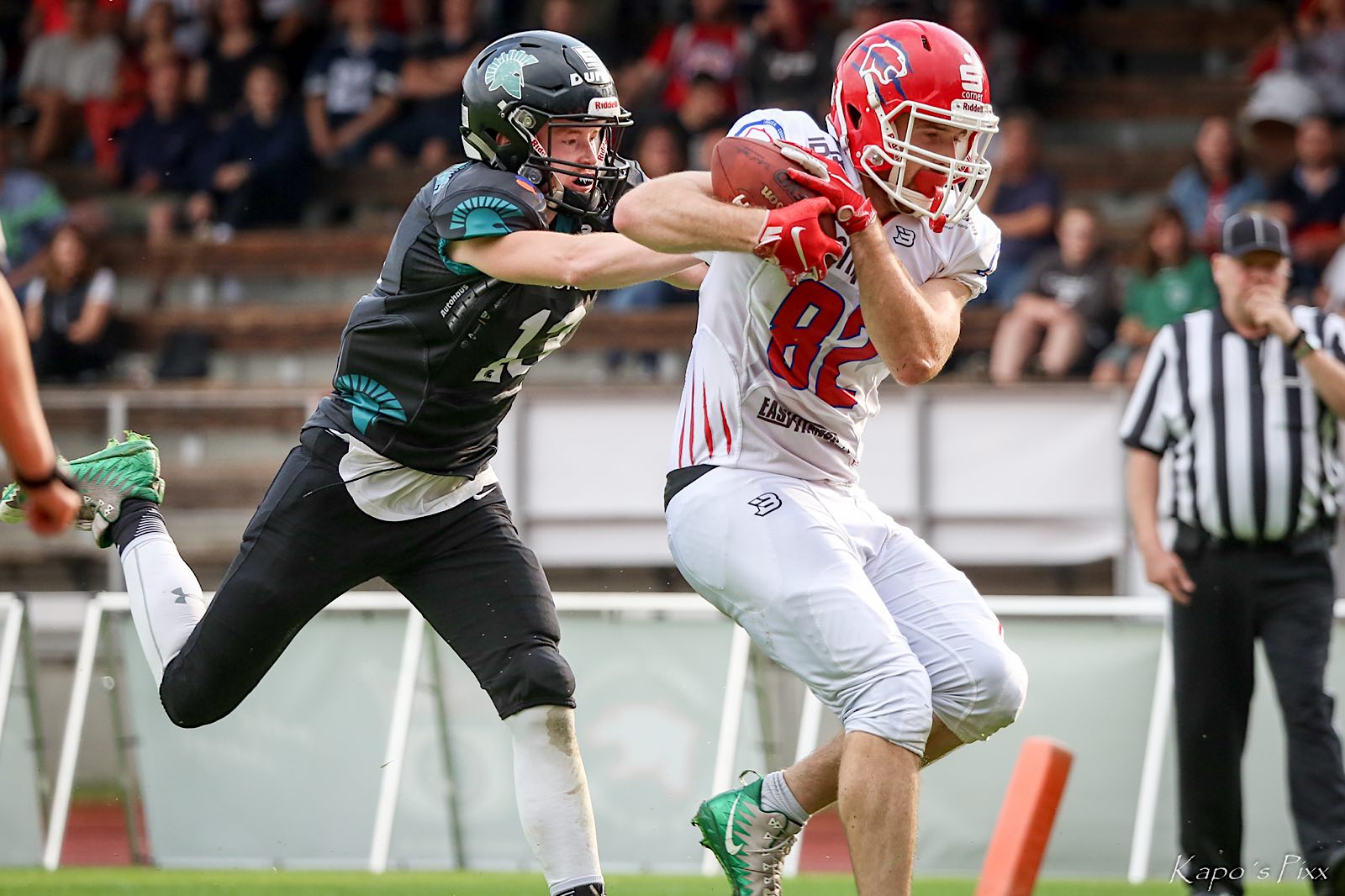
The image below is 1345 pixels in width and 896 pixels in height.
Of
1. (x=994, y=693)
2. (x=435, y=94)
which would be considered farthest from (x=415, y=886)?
(x=435, y=94)

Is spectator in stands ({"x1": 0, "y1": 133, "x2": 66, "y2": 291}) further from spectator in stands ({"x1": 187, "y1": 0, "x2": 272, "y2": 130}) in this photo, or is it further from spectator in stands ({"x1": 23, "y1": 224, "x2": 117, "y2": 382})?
spectator in stands ({"x1": 187, "y1": 0, "x2": 272, "y2": 130})

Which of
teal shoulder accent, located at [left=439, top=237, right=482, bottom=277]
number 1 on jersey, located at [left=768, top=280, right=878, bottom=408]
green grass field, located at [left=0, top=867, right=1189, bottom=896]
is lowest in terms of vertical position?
green grass field, located at [left=0, top=867, right=1189, bottom=896]

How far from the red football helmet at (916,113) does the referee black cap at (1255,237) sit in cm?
234

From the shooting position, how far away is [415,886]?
21.6ft

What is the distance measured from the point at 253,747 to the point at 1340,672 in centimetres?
445

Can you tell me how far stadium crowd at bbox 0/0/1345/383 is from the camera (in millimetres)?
10141

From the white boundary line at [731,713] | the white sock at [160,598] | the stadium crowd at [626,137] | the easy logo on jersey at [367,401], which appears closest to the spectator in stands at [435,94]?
the stadium crowd at [626,137]

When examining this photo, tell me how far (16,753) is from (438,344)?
13.9ft

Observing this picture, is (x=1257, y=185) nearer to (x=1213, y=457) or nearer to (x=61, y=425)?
(x=1213, y=457)

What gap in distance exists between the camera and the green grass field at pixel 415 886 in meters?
6.32

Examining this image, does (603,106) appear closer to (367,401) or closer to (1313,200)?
(367,401)

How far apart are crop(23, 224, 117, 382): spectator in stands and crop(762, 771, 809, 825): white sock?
801 cm

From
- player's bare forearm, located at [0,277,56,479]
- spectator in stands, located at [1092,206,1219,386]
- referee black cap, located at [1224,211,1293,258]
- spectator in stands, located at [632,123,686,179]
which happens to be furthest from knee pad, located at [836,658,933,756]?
spectator in stands, located at [632,123,686,179]

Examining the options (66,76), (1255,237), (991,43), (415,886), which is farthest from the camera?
(66,76)
